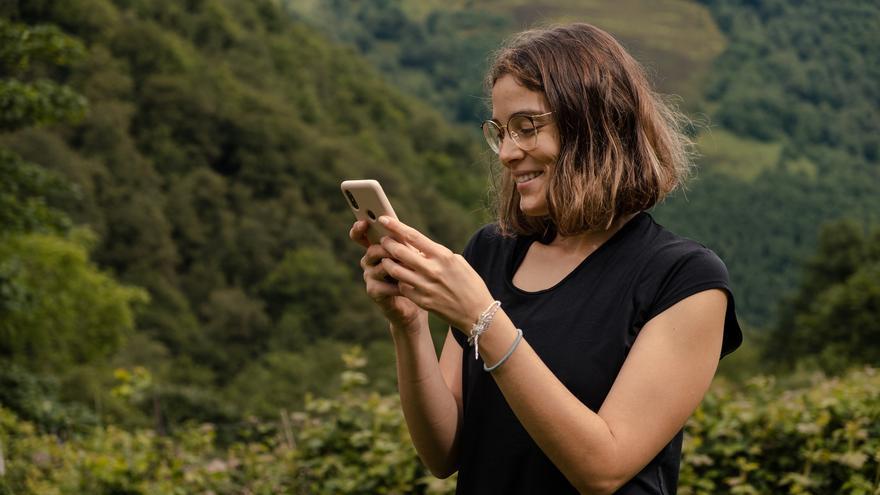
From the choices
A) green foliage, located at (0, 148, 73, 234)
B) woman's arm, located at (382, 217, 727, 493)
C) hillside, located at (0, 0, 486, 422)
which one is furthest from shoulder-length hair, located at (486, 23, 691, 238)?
hillside, located at (0, 0, 486, 422)

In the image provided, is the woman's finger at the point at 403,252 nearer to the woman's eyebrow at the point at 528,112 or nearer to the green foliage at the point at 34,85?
the woman's eyebrow at the point at 528,112

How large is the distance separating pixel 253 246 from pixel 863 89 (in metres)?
82.3

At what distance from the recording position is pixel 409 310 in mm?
2307

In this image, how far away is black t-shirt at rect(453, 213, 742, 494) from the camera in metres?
2.09

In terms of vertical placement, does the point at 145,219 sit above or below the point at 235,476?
below

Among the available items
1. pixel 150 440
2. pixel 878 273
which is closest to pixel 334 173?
pixel 878 273

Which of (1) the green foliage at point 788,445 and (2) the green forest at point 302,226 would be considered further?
(2) the green forest at point 302,226

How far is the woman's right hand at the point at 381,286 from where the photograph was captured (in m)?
2.20

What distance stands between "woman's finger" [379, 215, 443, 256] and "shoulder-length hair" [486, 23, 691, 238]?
343mm

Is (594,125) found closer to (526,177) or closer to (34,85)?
(526,177)

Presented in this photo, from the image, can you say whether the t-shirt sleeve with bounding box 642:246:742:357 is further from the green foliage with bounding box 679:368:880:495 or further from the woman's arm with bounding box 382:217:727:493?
the green foliage with bounding box 679:368:880:495

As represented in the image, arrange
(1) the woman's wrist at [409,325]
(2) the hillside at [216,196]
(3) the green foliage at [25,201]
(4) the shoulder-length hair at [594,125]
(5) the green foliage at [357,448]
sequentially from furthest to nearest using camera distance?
1. (2) the hillside at [216,196]
2. (3) the green foliage at [25,201]
3. (5) the green foliage at [357,448]
4. (1) the woman's wrist at [409,325]
5. (4) the shoulder-length hair at [594,125]

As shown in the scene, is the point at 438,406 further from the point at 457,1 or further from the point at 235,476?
the point at 457,1

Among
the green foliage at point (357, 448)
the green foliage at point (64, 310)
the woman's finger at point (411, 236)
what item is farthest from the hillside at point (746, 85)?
the woman's finger at point (411, 236)
